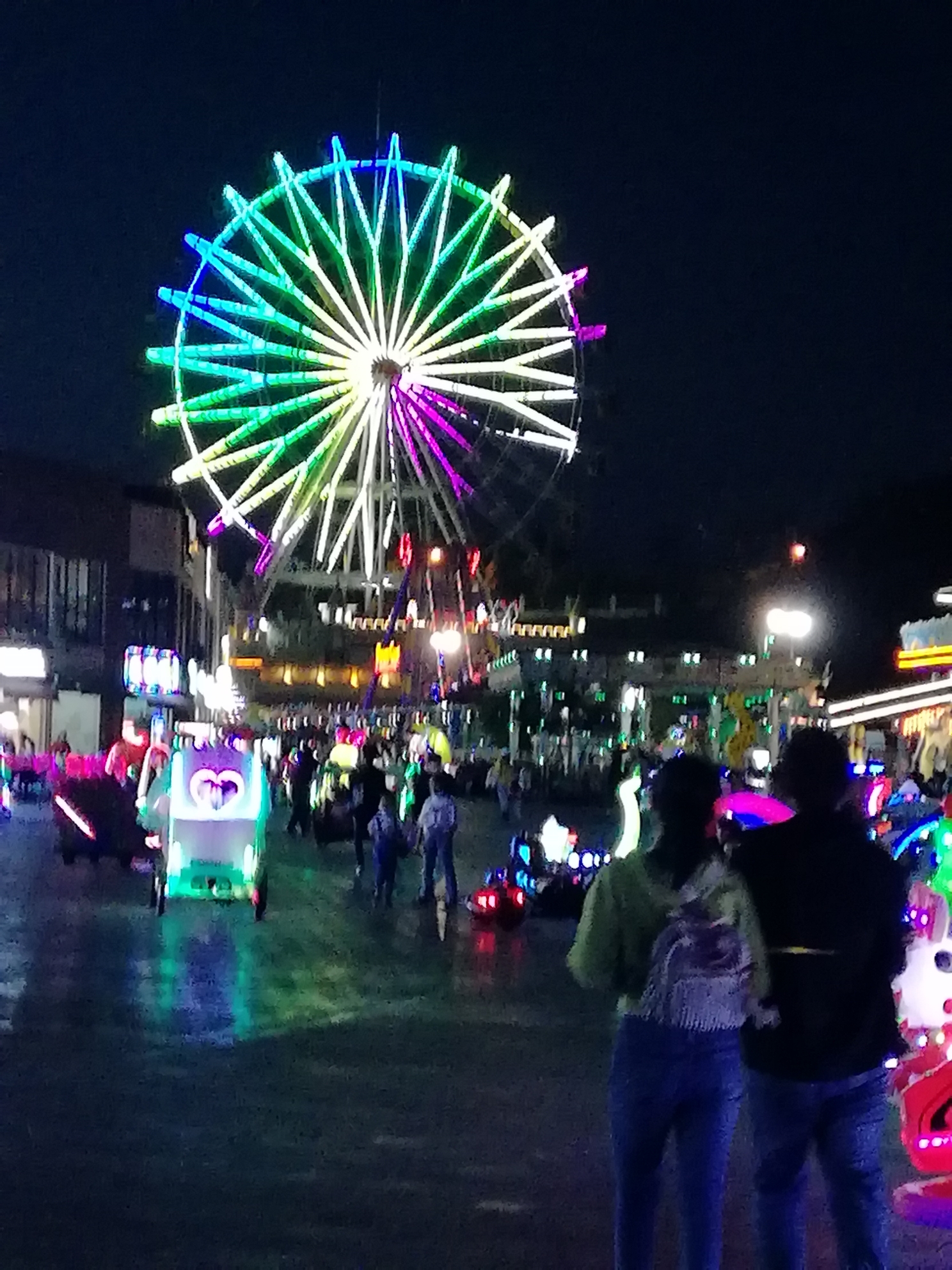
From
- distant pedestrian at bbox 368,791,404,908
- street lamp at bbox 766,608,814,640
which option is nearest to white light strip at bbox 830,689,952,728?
distant pedestrian at bbox 368,791,404,908

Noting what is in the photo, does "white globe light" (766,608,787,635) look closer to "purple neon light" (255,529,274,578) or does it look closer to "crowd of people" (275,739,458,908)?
"purple neon light" (255,529,274,578)

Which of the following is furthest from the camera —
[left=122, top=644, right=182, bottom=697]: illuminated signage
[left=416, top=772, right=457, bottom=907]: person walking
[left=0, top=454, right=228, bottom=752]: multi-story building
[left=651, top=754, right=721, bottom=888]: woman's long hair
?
[left=122, top=644, right=182, bottom=697]: illuminated signage

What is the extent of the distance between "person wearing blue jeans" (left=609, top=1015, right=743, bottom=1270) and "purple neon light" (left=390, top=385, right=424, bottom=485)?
27958mm

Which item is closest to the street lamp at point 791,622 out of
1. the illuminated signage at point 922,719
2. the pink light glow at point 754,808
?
the illuminated signage at point 922,719

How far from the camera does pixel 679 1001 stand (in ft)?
15.9

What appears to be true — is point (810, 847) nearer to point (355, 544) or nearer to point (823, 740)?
point (823, 740)

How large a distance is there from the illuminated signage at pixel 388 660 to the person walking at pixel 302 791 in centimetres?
1266

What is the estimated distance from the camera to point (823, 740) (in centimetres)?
499

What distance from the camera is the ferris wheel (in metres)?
31.1

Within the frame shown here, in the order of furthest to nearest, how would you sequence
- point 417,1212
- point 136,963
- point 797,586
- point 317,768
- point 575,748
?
point 575,748 < point 797,586 < point 317,768 < point 136,963 < point 417,1212

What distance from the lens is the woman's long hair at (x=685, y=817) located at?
4.92 meters

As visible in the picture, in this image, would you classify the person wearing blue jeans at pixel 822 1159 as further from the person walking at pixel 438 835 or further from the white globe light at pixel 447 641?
the white globe light at pixel 447 641

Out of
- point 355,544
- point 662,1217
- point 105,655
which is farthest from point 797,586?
point 662,1217

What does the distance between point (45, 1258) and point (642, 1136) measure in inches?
82.8
